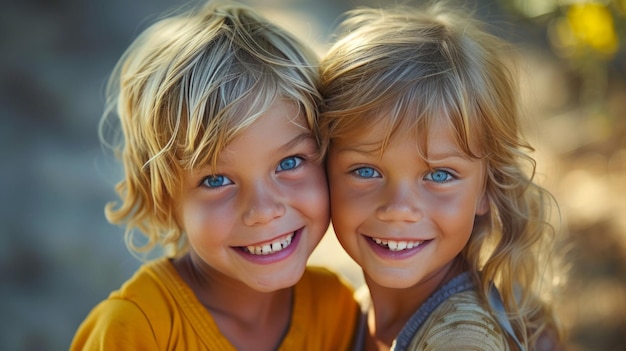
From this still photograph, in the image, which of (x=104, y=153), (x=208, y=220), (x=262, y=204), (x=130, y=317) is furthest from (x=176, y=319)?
(x=104, y=153)

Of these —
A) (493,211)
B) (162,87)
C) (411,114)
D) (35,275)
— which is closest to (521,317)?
(493,211)

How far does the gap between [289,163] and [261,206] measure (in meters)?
0.13

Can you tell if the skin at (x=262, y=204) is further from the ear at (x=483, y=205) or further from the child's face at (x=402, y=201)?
the ear at (x=483, y=205)

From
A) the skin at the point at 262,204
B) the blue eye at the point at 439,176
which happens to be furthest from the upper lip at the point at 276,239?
the blue eye at the point at 439,176

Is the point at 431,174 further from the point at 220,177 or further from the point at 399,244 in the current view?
the point at 220,177

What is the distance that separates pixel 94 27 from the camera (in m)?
4.46

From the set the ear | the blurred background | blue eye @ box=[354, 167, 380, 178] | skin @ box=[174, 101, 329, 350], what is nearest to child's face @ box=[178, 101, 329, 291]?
skin @ box=[174, 101, 329, 350]

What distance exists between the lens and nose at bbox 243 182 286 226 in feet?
5.89

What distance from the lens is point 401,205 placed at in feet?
5.87

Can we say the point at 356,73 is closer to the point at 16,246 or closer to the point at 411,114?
the point at 411,114

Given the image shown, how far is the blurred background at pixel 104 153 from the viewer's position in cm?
301

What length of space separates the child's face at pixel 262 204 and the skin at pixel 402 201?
7 centimetres

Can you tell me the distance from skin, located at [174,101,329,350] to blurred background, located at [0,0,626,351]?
0.67 meters

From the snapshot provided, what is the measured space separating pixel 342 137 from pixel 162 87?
1.34 feet
